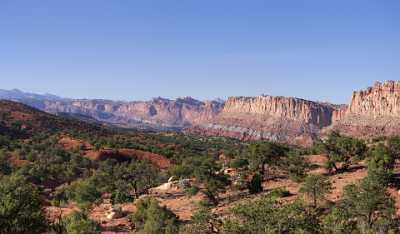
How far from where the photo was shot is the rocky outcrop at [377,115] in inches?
6526

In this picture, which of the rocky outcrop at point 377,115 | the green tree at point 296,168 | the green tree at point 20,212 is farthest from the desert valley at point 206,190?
the rocky outcrop at point 377,115

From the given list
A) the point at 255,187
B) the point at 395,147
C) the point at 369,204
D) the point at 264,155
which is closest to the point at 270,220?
the point at 369,204

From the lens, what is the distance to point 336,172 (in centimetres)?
5725

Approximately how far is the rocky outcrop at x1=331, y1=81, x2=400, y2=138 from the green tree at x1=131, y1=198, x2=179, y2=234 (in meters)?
135

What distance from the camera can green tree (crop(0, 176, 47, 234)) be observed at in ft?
84.7

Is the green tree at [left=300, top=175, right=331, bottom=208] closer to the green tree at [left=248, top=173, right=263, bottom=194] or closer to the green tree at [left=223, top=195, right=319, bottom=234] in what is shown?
the green tree at [left=248, top=173, right=263, bottom=194]

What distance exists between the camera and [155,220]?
125 ft

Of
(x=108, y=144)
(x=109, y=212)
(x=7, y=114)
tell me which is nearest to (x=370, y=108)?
(x=108, y=144)

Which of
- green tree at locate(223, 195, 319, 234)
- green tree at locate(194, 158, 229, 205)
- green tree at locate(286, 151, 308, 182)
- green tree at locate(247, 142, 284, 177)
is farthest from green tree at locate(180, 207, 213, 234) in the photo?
green tree at locate(247, 142, 284, 177)

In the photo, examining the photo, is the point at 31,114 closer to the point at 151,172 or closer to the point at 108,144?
the point at 108,144

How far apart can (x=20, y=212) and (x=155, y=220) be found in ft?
45.8

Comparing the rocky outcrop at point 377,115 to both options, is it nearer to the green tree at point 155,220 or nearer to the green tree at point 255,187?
the green tree at point 255,187

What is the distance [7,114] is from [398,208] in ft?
480

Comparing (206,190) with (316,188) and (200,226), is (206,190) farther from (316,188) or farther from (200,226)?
(200,226)
